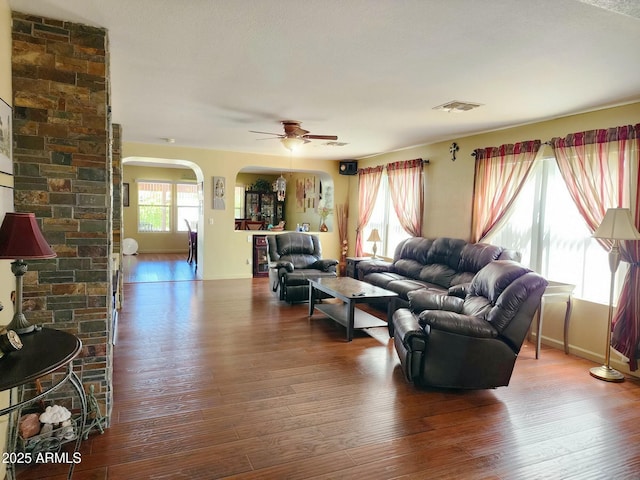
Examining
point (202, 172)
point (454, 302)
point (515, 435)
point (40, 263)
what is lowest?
point (515, 435)

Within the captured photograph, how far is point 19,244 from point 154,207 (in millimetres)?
10635

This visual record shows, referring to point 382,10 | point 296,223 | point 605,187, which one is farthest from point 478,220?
point 296,223

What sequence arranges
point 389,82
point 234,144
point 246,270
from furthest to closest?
Result: point 246,270 → point 234,144 → point 389,82

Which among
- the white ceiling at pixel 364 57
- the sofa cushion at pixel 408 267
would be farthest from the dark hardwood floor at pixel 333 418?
the white ceiling at pixel 364 57

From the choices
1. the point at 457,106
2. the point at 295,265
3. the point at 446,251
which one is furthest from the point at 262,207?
the point at 457,106

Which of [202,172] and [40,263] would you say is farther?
[202,172]

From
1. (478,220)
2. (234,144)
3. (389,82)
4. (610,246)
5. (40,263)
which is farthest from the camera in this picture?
(234,144)

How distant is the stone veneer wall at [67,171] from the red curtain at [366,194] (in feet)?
19.1

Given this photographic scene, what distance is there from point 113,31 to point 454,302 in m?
3.67

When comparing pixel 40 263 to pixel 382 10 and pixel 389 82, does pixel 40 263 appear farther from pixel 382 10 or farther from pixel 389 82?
pixel 389 82

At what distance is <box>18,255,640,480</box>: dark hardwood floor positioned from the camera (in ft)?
7.35

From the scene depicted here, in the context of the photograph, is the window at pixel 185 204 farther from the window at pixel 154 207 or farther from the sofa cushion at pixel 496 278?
the sofa cushion at pixel 496 278

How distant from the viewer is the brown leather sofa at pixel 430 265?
16.4 ft

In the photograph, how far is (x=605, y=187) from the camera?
3951 mm
